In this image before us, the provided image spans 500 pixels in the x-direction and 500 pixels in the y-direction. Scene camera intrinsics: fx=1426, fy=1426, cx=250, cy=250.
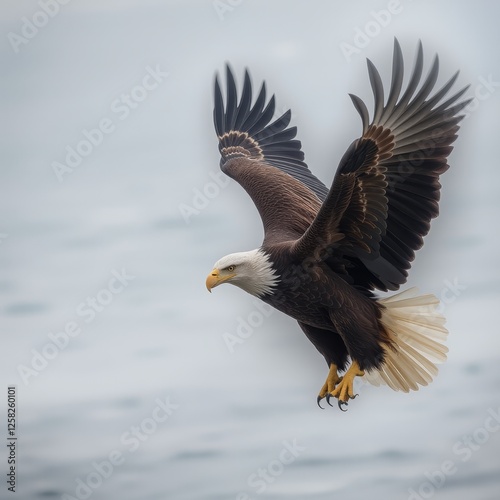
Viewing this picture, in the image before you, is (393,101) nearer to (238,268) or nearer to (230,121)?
(238,268)

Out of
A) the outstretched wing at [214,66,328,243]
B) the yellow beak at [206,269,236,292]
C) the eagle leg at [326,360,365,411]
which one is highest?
the outstretched wing at [214,66,328,243]

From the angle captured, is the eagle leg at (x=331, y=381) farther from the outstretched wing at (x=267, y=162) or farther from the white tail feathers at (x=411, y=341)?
the outstretched wing at (x=267, y=162)

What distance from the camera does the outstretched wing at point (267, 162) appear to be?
1003 cm

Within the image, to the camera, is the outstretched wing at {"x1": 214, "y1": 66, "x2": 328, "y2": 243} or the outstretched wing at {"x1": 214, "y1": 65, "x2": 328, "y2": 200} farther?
the outstretched wing at {"x1": 214, "y1": 65, "x2": 328, "y2": 200}

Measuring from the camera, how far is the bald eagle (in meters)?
8.58

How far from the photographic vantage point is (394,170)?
28.3 ft

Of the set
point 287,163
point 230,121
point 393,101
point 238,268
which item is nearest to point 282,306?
point 238,268

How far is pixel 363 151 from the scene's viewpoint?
8.49 m

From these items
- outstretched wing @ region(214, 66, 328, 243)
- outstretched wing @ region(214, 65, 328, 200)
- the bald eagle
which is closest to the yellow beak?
the bald eagle

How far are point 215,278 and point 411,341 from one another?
1413 mm

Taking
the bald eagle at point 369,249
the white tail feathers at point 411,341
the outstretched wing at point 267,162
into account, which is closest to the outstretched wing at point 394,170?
the bald eagle at point 369,249

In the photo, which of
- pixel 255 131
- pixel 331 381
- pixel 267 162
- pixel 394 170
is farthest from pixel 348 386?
pixel 255 131

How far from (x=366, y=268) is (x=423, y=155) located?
91 cm

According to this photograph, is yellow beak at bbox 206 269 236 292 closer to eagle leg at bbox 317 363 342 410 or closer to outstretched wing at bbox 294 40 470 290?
outstretched wing at bbox 294 40 470 290
